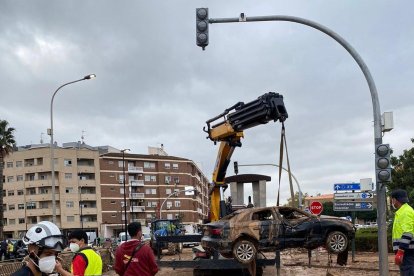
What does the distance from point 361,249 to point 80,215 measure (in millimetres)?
71390

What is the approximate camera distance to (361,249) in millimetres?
29312

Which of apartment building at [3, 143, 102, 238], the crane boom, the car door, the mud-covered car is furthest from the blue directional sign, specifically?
apartment building at [3, 143, 102, 238]

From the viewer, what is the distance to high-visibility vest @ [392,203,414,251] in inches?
302

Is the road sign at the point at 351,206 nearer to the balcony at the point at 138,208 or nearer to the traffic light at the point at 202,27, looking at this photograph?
the traffic light at the point at 202,27

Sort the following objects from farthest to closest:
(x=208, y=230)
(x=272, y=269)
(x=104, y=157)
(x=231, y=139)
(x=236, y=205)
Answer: (x=104, y=157)
(x=236, y=205)
(x=272, y=269)
(x=231, y=139)
(x=208, y=230)

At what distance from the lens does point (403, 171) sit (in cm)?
3556

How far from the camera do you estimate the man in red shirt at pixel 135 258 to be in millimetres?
6598

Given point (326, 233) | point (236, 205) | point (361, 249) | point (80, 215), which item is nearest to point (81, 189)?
point (80, 215)

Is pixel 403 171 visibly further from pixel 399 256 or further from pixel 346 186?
pixel 399 256

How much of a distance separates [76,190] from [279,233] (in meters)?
84.9

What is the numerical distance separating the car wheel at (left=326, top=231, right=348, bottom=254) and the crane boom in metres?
3.07

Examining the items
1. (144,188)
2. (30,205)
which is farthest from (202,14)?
(144,188)

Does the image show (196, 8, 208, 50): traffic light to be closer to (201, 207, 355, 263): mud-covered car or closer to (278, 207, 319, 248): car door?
(201, 207, 355, 263): mud-covered car

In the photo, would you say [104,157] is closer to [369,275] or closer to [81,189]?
[81,189]
